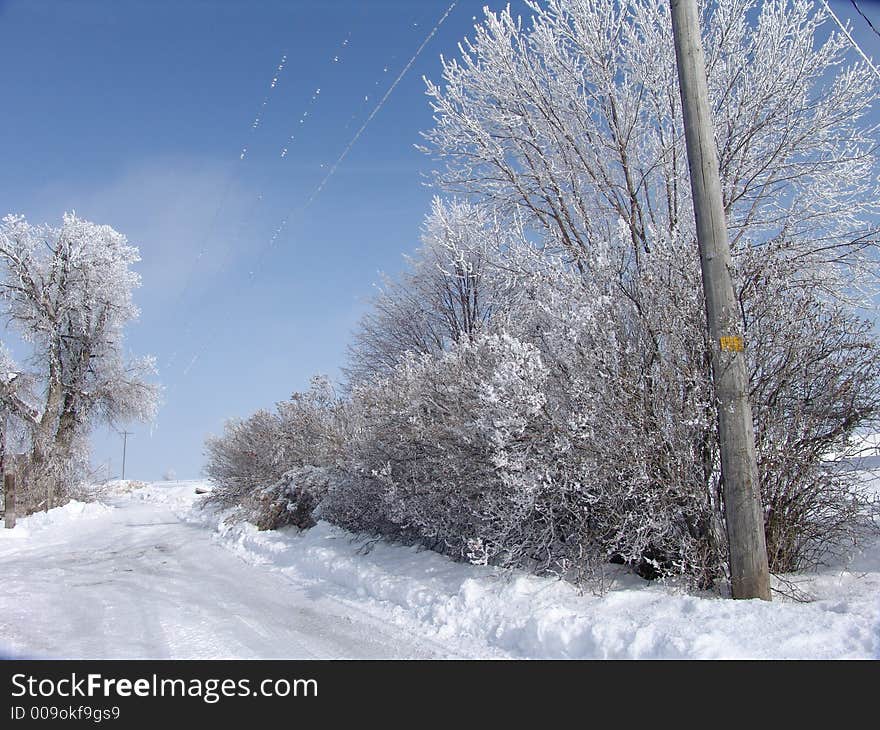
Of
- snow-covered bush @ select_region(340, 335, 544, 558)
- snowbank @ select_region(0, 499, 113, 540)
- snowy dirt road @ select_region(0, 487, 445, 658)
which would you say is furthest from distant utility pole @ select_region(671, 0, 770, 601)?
snowbank @ select_region(0, 499, 113, 540)

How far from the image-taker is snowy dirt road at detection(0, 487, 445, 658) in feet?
17.7

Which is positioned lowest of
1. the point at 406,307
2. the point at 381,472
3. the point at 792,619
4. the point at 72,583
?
the point at 72,583

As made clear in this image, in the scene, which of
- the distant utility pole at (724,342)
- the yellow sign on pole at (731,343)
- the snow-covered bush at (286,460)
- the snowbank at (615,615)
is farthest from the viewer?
the snow-covered bush at (286,460)

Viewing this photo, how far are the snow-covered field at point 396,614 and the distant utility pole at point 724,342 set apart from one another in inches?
16.6

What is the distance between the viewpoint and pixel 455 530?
26.0ft

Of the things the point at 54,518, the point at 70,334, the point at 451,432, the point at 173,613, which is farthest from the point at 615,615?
the point at 70,334

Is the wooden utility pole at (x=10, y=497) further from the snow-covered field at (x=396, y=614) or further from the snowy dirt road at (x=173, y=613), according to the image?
the snow-covered field at (x=396, y=614)

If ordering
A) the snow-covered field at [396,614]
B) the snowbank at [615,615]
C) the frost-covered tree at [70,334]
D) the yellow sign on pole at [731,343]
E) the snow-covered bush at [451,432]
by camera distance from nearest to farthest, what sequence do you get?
1. the snowbank at [615,615]
2. the snow-covered field at [396,614]
3. the yellow sign on pole at [731,343]
4. the snow-covered bush at [451,432]
5. the frost-covered tree at [70,334]

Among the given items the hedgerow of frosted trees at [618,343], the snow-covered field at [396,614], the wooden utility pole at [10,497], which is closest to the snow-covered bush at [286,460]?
the hedgerow of frosted trees at [618,343]

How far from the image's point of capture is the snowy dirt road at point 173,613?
540cm

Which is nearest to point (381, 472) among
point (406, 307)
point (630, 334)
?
point (630, 334)
